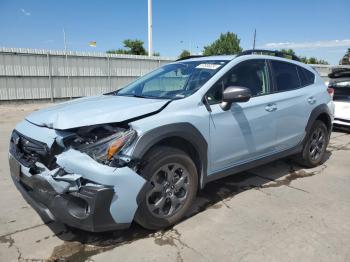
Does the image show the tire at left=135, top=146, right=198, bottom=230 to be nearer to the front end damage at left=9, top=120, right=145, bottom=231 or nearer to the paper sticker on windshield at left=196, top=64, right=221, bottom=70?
the front end damage at left=9, top=120, right=145, bottom=231

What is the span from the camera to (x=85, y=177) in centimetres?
256

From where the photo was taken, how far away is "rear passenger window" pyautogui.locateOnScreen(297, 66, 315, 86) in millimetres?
4828

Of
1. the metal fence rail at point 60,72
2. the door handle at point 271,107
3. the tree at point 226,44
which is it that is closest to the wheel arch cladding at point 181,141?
the door handle at point 271,107

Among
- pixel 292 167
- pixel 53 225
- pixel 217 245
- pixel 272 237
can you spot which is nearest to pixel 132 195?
pixel 217 245

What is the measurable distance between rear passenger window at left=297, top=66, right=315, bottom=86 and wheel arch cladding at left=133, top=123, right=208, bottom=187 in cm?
240

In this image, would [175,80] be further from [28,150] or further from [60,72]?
[60,72]

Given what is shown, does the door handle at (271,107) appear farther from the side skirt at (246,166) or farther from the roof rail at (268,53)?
the roof rail at (268,53)

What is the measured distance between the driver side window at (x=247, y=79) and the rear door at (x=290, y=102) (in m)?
0.18

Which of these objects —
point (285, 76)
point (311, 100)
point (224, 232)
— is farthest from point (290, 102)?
point (224, 232)

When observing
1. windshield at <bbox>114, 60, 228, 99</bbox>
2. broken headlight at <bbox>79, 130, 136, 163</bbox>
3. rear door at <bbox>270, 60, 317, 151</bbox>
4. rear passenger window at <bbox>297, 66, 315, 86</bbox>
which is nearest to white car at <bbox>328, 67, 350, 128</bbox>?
rear passenger window at <bbox>297, 66, 315, 86</bbox>

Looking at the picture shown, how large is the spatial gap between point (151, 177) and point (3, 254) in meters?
1.43

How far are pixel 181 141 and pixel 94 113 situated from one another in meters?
0.88

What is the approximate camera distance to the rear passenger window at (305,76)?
15.8 feet

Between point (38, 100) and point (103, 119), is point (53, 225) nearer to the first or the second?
point (103, 119)
